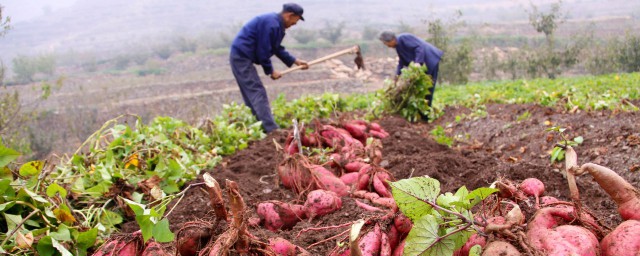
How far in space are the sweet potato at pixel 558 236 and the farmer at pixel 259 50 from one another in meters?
4.68

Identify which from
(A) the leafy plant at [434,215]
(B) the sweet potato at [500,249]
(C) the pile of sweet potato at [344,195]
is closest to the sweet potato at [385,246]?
(C) the pile of sweet potato at [344,195]

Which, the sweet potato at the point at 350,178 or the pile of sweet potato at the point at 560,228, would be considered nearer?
the pile of sweet potato at the point at 560,228

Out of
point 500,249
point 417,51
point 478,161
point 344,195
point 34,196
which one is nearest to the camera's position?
point 500,249

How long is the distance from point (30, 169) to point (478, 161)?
3.12 meters

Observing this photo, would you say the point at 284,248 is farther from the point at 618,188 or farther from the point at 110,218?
the point at 110,218

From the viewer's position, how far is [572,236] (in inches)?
63.8

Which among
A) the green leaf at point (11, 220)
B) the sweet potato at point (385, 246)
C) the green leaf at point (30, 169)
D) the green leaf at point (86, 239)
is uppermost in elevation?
the green leaf at point (30, 169)

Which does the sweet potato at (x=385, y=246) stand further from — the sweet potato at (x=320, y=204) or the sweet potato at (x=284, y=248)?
the sweet potato at (x=320, y=204)

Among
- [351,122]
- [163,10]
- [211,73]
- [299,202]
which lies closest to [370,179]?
[299,202]

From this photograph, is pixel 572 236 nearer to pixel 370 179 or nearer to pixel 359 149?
pixel 370 179

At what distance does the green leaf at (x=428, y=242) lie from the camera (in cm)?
162

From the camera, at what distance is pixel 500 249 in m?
1.52

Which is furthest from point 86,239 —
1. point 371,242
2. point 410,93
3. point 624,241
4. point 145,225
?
point 410,93

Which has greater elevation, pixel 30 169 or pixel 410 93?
pixel 30 169
